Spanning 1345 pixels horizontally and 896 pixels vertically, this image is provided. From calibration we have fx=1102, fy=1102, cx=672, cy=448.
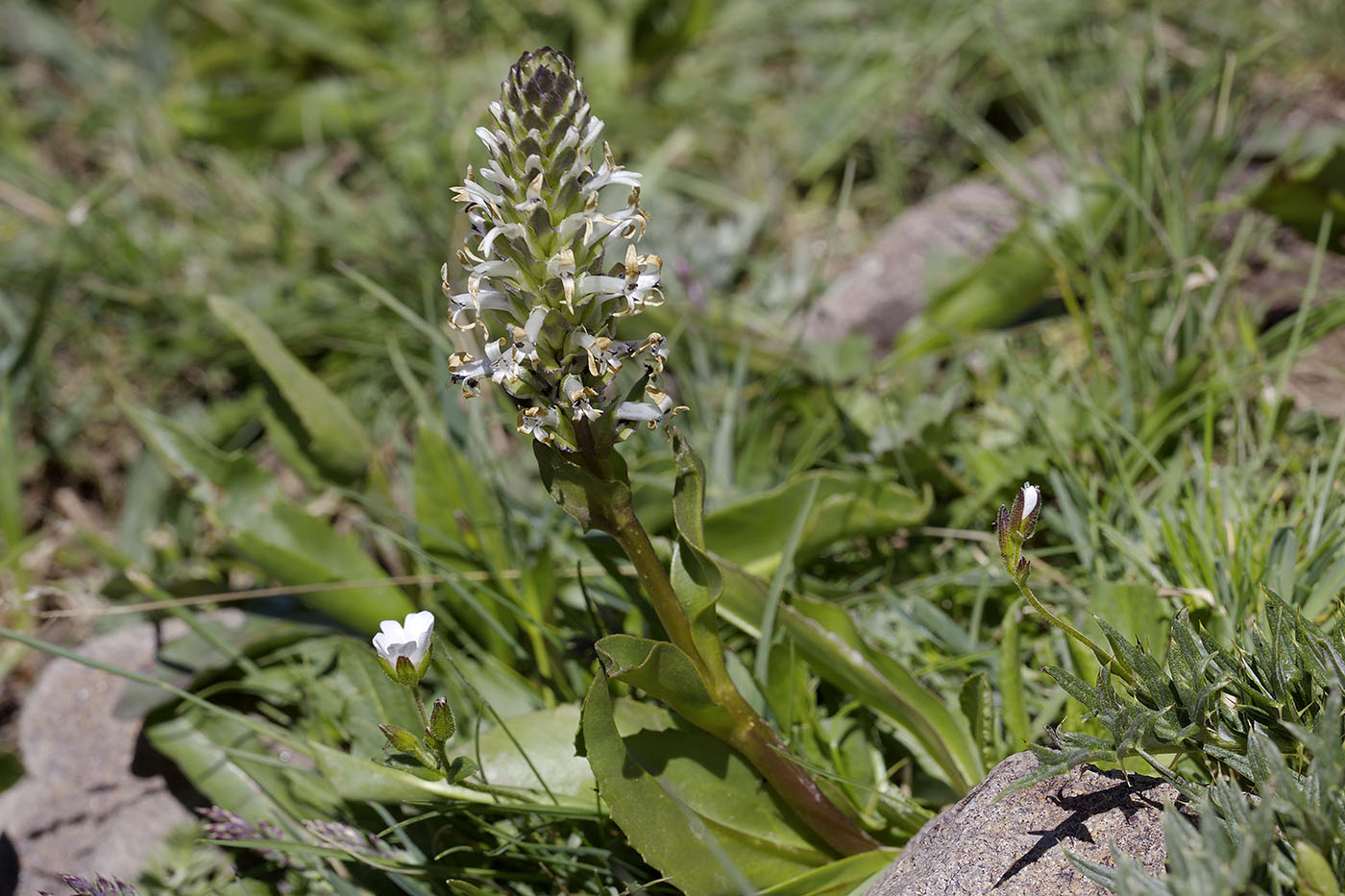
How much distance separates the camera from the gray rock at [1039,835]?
1707mm

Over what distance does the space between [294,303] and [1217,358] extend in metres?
3.19

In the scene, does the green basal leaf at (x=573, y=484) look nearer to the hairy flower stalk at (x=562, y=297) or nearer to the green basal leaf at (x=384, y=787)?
the hairy flower stalk at (x=562, y=297)

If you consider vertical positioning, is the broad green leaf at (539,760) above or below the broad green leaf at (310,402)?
below

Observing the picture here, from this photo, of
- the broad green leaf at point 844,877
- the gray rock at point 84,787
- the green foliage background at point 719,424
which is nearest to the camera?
the broad green leaf at point 844,877

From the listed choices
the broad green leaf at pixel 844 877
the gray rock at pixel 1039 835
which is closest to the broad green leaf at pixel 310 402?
the broad green leaf at pixel 844 877

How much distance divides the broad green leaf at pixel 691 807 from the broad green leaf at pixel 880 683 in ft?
0.95

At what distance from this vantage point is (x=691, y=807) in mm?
2041

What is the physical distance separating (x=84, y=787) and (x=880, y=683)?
205cm

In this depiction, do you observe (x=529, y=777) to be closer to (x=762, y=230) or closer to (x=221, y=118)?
(x=762, y=230)

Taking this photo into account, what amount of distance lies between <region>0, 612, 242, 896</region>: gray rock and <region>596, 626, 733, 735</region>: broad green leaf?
1507 mm

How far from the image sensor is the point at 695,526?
1.90m

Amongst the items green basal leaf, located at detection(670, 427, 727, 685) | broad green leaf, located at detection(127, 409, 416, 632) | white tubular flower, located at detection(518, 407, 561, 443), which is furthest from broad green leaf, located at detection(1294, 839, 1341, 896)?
broad green leaf, located at detection(127, 409, 416, 632)

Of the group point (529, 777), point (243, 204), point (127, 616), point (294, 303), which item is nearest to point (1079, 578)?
point (529, 777)

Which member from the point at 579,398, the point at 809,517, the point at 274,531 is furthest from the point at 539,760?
the point at 274,531
